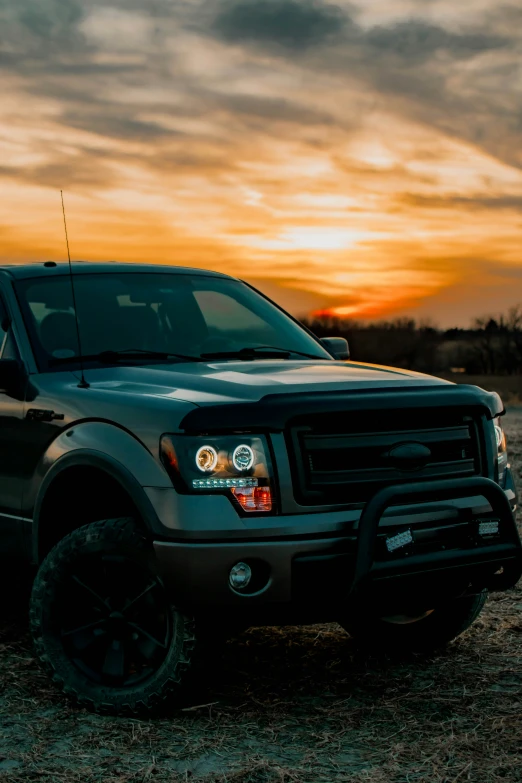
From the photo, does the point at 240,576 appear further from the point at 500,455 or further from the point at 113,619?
the point at 500,455

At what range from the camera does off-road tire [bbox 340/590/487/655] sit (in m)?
5.34

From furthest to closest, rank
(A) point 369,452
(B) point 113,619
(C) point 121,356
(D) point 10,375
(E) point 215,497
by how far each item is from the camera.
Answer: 1. (C) point 121,356
2. (D) point 10,375
3. (B) point 113,619
4. (A) point 369,452
5. (E) point 215,497

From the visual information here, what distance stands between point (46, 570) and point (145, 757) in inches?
37.8

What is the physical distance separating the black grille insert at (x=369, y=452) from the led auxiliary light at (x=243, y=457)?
0.16m

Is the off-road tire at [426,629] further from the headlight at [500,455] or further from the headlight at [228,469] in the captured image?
the headlight at [228,469]

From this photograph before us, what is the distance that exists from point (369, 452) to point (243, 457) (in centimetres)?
55

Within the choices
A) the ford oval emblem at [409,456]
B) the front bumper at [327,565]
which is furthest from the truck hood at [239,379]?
the front bumper at [327,565]

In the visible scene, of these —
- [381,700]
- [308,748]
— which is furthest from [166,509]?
[381,700]

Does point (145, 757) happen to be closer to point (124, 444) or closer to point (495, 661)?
point (124, 444)

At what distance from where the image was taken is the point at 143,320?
546 centimetres

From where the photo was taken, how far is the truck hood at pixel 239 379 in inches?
169

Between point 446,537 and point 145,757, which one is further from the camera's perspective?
point 446,537

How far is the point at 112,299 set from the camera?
5488mm

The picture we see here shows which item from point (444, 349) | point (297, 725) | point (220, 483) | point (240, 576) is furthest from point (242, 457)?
point (444, 349)
